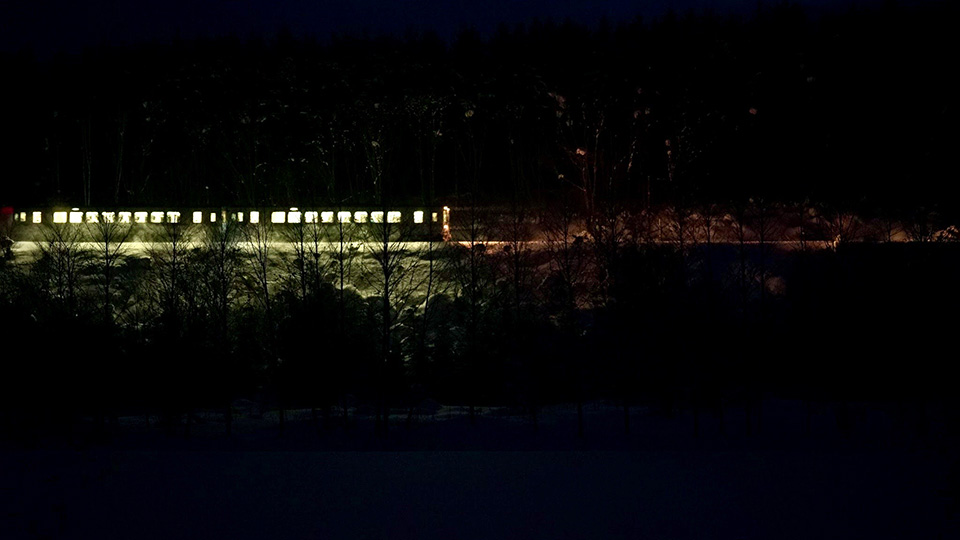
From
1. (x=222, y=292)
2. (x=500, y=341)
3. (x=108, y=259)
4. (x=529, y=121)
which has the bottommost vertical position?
(x=500, y=341)

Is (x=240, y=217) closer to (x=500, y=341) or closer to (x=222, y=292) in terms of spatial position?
(x=222, y=292)

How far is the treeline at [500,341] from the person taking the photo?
14.4 m

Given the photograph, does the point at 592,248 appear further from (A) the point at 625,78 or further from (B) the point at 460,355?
(A) the point at 625,78

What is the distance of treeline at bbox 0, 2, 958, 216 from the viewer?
25.5 m

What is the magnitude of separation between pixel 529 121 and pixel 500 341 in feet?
45.9

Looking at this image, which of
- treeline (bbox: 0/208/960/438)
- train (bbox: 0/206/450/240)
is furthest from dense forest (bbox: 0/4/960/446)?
train (bbox: 0/206/450/240)

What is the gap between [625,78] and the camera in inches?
1158

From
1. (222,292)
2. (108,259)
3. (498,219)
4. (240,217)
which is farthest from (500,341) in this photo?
(240,217)

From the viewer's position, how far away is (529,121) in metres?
27.6

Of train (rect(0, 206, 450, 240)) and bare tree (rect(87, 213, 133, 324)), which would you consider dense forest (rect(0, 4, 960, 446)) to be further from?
train (rect(0, 206, 450, 240))

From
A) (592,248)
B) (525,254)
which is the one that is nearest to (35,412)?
(525,254)

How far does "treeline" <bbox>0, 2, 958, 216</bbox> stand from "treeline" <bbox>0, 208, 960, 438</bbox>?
7645 mm

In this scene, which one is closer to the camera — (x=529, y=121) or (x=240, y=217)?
(x=240, y=217)

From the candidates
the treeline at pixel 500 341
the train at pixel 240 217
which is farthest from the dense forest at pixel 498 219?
the train at pixel 240 217
